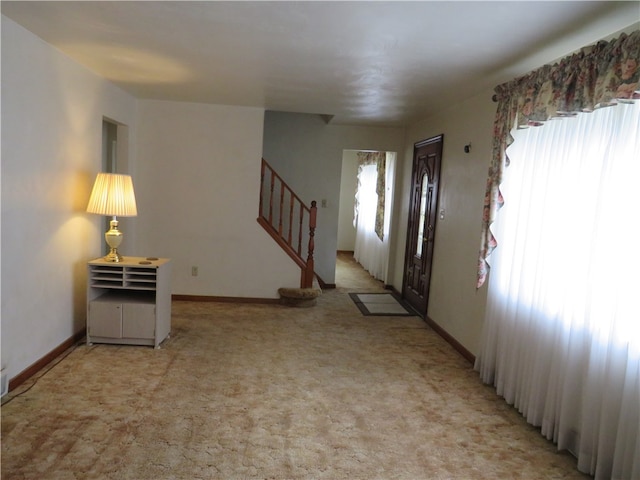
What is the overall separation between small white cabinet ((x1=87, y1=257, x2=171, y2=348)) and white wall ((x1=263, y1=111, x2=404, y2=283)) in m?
3.12

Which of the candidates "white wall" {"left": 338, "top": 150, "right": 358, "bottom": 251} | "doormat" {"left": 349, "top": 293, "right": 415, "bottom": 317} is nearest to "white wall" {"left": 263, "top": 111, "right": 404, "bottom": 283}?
"doormat" {"left": 349, "top": 293, "right": 415, "bottom": 317}

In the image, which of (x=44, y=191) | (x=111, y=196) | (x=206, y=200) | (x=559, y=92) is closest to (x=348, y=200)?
(x=206, y=200)

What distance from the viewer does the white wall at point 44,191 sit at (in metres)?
2.81

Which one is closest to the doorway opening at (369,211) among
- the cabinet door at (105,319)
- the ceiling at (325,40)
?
the ceiling at (325,40)

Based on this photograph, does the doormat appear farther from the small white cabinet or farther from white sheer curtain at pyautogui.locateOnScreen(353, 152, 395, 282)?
the small white cabinet

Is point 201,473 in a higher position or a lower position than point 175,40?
lower

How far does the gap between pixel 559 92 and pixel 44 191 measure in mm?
3492

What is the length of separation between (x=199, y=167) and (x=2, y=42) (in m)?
2.77

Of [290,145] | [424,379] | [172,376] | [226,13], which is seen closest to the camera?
[226,13]

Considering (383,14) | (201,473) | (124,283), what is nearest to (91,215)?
(124,283)

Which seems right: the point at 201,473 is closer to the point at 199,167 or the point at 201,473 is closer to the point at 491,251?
the point at 491,251

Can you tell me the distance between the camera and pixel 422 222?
5.57 m

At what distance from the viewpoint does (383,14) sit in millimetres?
2281

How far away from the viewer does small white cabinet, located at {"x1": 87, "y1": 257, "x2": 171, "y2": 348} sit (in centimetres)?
375
